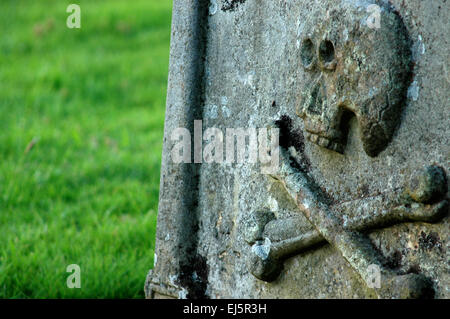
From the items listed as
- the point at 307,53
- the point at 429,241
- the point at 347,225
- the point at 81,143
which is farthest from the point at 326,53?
the point at 81,143

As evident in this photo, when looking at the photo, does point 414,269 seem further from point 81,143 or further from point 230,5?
point 81,143

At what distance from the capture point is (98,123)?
632 centimetres

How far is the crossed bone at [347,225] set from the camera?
2.00m

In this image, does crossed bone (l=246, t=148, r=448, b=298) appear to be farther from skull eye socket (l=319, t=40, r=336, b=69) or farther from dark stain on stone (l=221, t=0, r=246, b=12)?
dark stain on stone (l=221, t=0, r=246, b=12)

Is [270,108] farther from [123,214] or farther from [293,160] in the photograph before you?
[123,214]

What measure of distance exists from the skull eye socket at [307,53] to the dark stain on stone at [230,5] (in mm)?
466

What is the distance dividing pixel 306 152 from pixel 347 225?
0.39m

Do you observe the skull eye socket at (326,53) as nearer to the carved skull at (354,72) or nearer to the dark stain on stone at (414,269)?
the carved skull at (354,72)

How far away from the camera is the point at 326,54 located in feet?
7.70

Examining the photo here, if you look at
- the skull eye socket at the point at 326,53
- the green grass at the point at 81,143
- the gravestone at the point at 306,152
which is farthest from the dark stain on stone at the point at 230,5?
the green grass at the point at 81,143

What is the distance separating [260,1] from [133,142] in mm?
3397

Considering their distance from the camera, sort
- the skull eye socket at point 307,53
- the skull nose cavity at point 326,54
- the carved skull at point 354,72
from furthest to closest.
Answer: the skull eye socket at point 307,53 < the skull nose cavity at point 326,54 < the carved skull at point 354,72

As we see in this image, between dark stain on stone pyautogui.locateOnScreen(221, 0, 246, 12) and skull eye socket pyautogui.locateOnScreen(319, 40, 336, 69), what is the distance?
1.92 feet
